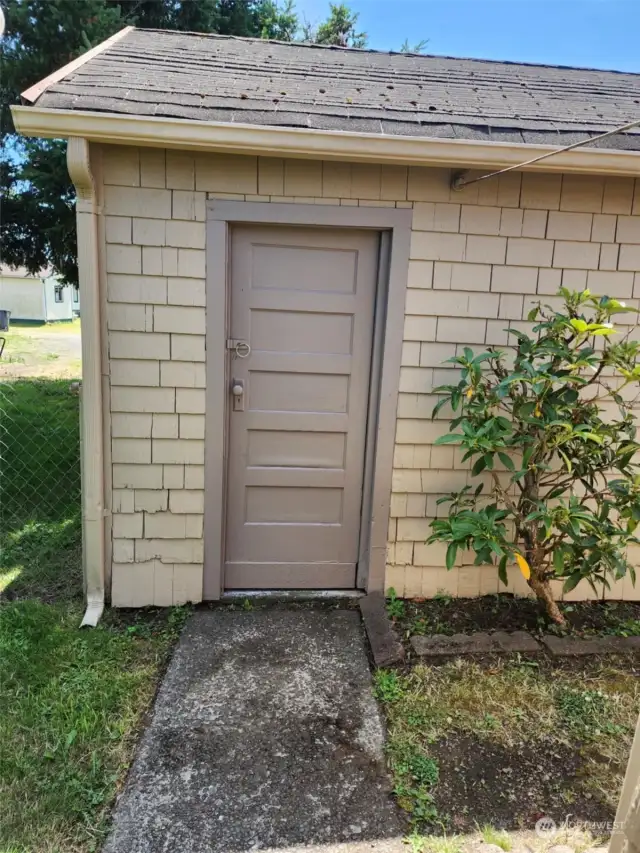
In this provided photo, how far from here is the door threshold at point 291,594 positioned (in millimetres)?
3346

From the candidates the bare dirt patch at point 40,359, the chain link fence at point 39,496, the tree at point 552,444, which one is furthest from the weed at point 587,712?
the bare dirt patch at point 40,359

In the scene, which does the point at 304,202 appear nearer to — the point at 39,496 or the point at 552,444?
the point at 552,444

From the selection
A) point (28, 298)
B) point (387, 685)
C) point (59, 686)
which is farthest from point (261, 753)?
point (28, 298)

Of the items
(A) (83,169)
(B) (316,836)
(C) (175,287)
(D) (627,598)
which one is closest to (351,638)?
(B) (316,836)

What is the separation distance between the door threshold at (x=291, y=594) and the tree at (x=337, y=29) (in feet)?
35.1

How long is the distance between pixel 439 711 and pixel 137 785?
47.5 inches

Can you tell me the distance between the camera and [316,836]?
1849mm

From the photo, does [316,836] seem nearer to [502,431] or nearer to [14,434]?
[502,431]

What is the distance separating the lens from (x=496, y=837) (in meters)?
1.85

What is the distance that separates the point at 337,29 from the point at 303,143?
33.5ft

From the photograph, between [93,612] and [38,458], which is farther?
[38,458]

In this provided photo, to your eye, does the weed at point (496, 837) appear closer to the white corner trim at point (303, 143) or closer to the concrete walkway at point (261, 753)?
the concrete walkway at point (261, 753)

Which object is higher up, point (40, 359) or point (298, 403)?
point (298, 403)

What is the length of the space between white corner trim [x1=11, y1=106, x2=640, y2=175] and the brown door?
46 centimetres
